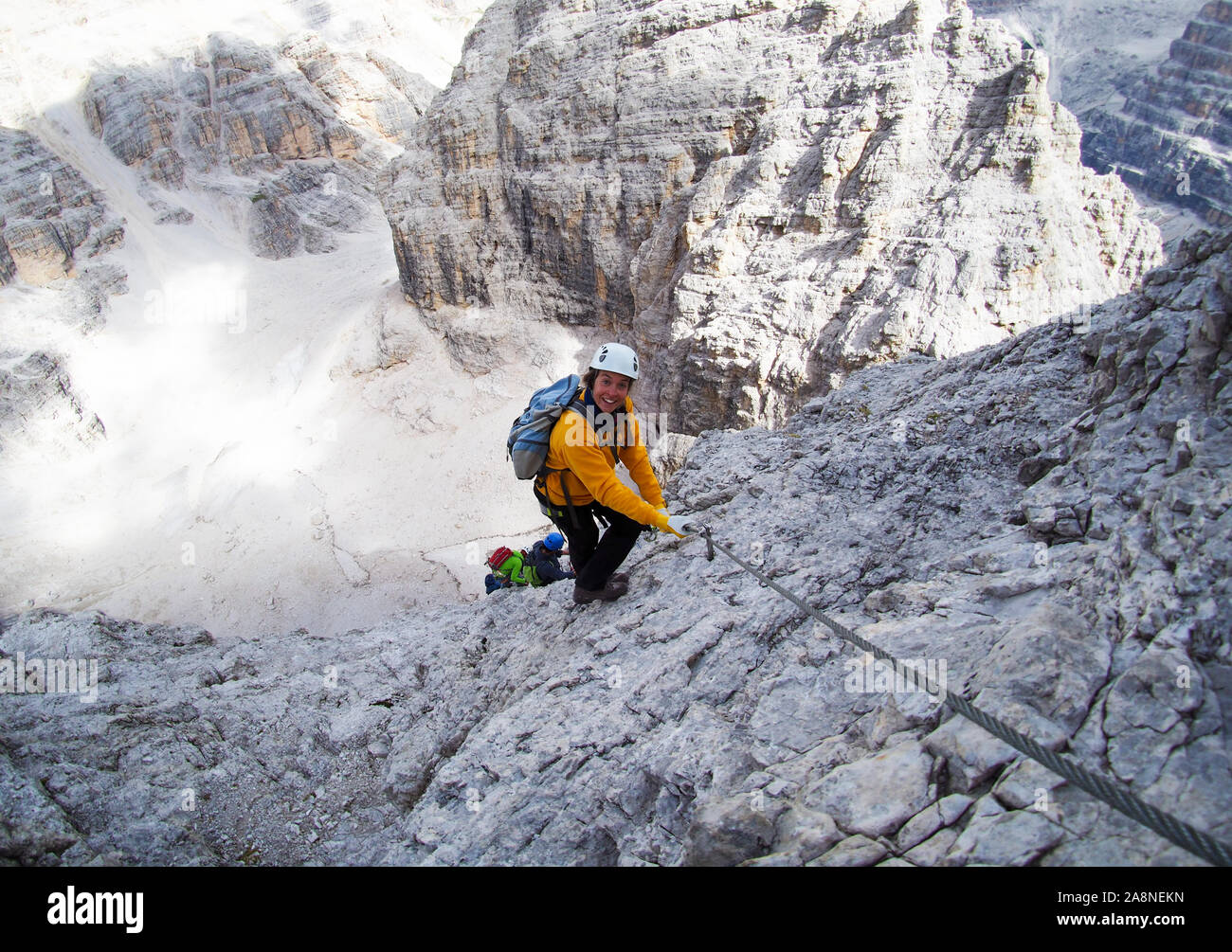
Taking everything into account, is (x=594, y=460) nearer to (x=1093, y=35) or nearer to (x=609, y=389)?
(x=609, y=389)

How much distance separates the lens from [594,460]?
494 centimetres

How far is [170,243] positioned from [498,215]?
81.6 ft

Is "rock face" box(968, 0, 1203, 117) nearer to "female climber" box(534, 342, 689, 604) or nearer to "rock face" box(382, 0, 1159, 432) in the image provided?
"rock face" box(382, 0, 1159, 432)

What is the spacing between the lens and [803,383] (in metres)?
16.2

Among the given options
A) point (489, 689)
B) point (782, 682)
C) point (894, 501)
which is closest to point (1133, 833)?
point (782, 682)

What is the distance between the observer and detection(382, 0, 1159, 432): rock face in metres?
15.3
